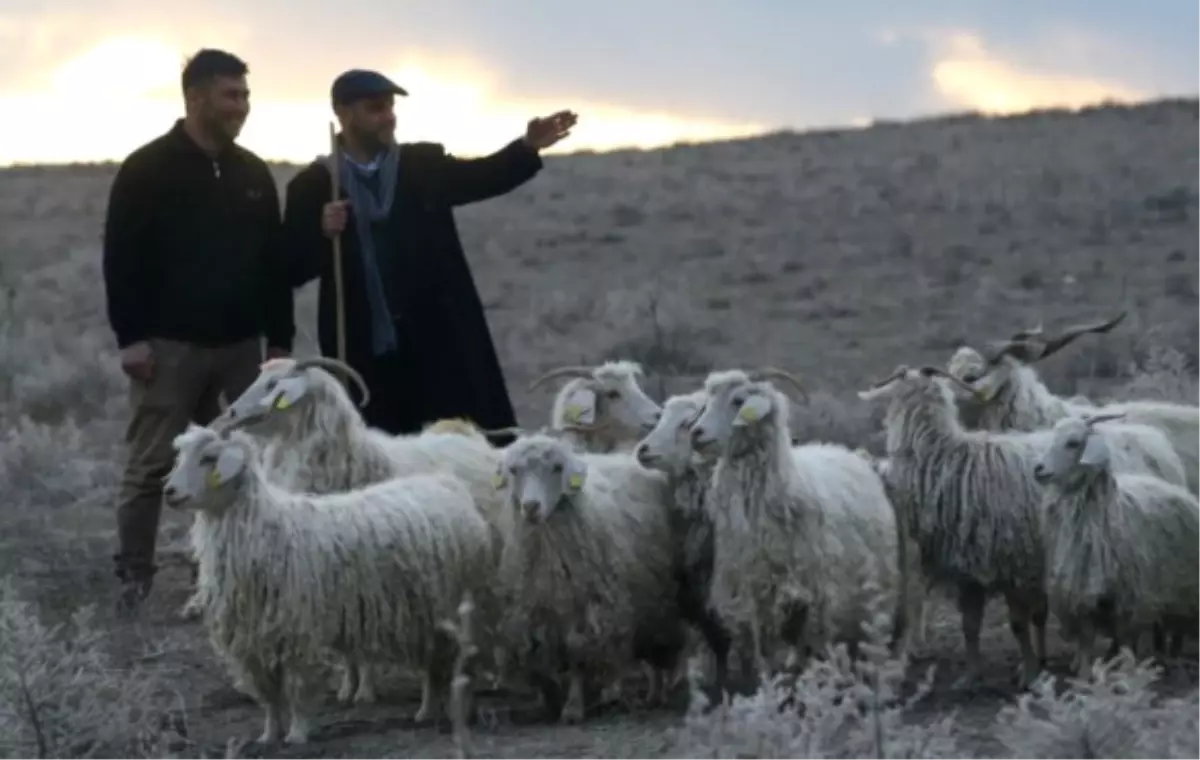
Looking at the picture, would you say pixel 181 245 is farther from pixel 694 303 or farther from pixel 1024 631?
pixel 694 303

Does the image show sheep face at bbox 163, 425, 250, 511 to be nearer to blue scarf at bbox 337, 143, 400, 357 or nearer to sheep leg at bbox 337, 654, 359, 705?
sheep leg at bbox 337, 654, 359, 705

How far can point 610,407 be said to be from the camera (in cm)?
996

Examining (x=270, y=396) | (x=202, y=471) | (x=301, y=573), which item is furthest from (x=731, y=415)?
(x=202, y=471)

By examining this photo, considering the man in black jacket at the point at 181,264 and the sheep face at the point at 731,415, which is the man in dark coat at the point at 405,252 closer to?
the man in black jacket at the point at 181,264

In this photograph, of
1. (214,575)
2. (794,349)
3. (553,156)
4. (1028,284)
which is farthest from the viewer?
(553,156)

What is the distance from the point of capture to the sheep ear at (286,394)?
898cm

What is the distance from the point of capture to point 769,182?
34.4 metres

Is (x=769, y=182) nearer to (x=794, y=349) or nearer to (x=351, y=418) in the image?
(x=794, y=349)

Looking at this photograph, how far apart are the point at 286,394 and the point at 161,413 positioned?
0.89m

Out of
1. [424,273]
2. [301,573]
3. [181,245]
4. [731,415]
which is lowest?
[301,573]

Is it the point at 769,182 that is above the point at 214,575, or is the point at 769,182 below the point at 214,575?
above

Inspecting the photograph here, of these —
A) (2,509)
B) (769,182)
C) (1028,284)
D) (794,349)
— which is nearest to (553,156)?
(769,182)

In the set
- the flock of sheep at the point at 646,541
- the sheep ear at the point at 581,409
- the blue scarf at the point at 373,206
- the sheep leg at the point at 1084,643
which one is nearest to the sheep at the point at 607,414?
the sheep ear at the point at 581,409

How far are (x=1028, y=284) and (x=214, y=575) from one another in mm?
17900
